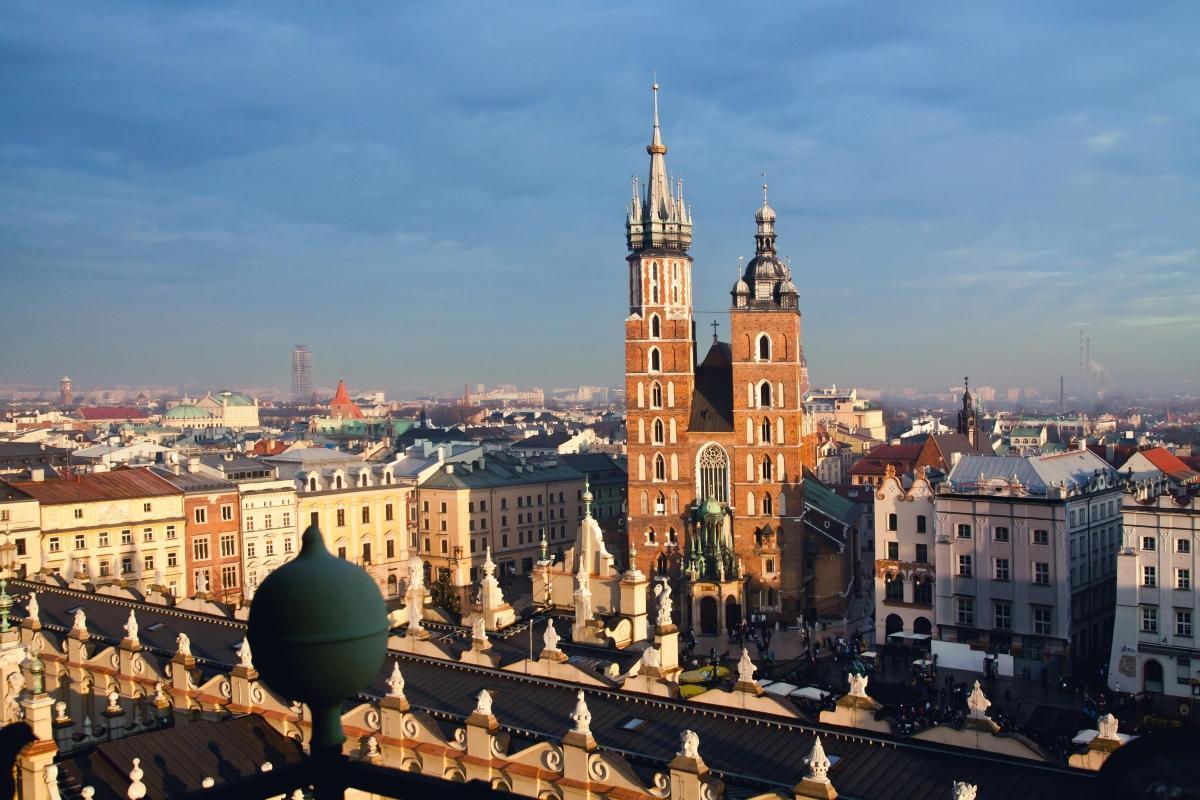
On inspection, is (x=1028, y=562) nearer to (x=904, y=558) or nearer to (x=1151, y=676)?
(x=904, y=558)

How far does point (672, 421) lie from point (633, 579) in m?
37.9

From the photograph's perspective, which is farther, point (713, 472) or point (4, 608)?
point (713, 472)

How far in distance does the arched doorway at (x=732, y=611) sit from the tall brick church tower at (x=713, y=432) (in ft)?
0.27

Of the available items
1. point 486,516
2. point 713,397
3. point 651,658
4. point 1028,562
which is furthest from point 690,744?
point 486,516

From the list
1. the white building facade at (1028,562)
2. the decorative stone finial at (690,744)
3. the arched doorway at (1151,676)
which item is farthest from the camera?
the white building facade at (1028,562)

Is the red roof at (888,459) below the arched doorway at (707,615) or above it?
above

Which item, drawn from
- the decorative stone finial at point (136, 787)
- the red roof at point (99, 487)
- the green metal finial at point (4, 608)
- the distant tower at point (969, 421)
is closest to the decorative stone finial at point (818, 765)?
the decorative stone finial at point (136, 787)

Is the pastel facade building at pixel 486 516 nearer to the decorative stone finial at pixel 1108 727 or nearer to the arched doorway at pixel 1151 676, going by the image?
the arched doorway at pixel 1151 676

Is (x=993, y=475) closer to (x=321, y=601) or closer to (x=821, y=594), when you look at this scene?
(x=821, y=594)

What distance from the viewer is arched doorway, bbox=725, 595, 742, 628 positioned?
218ft

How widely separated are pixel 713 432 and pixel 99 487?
120 feet

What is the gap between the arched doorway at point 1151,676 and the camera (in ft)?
157

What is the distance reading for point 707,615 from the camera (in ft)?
217

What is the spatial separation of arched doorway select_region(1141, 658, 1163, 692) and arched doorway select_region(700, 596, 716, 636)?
24284mm
